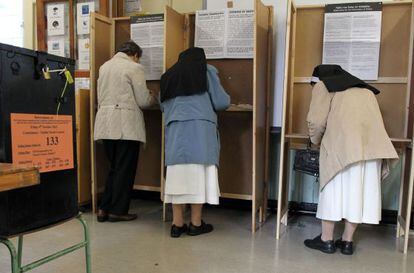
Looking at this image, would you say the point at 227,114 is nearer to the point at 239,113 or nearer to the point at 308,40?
the point at 239,113

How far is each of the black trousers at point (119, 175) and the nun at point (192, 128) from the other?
46 centimetres

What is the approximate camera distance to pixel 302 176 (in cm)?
341

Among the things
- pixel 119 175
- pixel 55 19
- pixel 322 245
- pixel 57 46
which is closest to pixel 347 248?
pixel 322 245

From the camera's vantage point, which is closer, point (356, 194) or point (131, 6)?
point (356, 194)

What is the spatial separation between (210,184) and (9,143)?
5.13 feet

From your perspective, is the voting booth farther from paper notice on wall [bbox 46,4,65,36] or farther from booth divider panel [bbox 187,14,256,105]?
paper notice on wall [bbox 46,4,65,36]

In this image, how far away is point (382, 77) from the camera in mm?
3039

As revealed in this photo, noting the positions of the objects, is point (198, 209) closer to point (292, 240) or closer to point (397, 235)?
point (292, 240)

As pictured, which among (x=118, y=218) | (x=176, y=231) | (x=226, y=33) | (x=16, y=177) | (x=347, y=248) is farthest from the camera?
(x=226, y=33)

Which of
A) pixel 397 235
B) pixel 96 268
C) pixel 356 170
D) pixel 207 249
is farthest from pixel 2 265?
pixel 397 235

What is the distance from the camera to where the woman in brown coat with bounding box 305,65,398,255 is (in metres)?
2.37

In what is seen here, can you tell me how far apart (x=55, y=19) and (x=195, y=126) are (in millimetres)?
2561

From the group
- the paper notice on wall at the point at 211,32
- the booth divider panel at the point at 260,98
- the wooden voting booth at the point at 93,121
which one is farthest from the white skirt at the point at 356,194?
the wooden voting booth at the point at 93,121

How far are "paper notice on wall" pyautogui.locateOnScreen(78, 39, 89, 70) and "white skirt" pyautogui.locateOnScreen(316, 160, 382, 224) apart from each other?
114 inches
